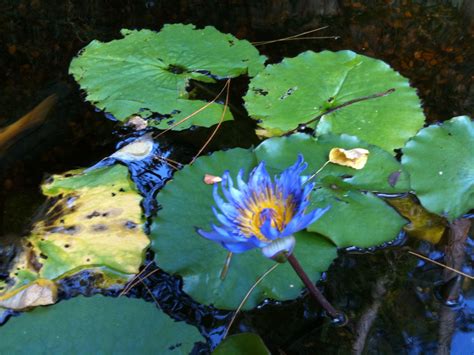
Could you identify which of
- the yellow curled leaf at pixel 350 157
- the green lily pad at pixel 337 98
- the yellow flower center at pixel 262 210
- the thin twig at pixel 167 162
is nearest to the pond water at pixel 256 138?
the thin twig at pixel 167 162

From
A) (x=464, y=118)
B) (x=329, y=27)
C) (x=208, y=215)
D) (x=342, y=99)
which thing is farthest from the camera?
(x=329, y=27)

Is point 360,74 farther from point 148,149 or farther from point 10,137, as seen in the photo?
point 10,137

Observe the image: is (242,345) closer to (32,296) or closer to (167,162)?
(32,296)

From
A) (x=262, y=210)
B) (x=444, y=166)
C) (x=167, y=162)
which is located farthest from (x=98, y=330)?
(x=444, y=166)

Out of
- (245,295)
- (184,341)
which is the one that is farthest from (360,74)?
(184,341)

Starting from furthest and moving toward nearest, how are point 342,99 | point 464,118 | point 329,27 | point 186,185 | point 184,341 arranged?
point 329,27 → point 342,99 → point 464,118 → point 186,185 → point 184,341

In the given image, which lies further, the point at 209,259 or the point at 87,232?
the point at 87,232
